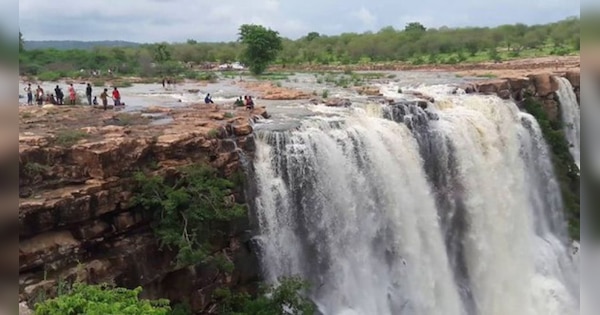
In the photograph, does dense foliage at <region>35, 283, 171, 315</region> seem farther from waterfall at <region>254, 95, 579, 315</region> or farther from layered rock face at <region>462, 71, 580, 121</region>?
layered rock face at <region>462, 71, 580, 121</region>

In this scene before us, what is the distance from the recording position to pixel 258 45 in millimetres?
38188

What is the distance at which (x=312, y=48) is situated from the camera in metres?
63.8

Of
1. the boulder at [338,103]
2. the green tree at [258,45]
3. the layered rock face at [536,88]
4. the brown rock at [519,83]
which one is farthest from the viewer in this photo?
the green tree at [258,45]

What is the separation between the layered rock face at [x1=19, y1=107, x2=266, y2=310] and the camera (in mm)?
10281

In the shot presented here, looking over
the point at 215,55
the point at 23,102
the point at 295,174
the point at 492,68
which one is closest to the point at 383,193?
the point at 295,174

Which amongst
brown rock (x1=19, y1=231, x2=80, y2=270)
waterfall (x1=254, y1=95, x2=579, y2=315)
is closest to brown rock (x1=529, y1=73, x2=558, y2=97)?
waterfall (x1=254, y1=95, x2=579, y2=315)

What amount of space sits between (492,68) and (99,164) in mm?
30531

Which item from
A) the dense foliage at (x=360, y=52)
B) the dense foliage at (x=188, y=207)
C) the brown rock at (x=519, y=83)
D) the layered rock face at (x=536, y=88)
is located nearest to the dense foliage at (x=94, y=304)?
the dense foliage at (x=188, y=207)

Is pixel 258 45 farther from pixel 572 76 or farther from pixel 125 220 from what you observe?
pixel 125 220

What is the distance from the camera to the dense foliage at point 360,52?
41.9m

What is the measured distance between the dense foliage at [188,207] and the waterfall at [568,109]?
16.2 metres

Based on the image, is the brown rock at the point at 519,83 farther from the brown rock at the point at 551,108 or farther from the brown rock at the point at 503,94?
the brown rock at the point at 551,108

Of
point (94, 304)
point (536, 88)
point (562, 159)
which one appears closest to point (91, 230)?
point (94, 304)

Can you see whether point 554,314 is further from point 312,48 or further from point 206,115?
point 312,48
